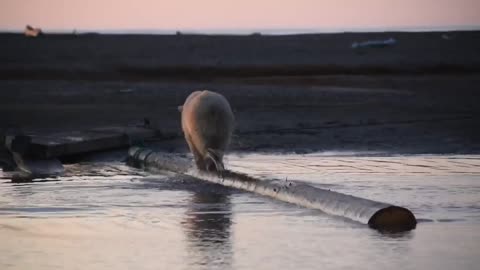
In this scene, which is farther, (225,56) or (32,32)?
(32,32)

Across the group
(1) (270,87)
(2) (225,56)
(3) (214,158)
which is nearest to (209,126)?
(3) (214,158)

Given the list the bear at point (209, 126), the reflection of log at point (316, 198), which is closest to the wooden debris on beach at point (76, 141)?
the reflection of log at point (316, 198)

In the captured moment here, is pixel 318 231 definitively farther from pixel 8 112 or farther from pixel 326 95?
pixel 326 95

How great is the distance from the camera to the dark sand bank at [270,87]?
2262 cm

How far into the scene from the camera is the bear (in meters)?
16.1

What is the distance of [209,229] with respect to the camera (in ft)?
Answer: 40.5

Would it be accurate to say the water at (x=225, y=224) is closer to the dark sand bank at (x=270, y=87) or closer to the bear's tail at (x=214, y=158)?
the bear's tail at (x=214, y=158)

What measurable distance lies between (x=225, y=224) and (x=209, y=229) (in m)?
0.36

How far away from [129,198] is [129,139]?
573 centimetres

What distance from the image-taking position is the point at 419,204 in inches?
554

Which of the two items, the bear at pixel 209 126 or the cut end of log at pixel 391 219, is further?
the bear at pixel 209 126

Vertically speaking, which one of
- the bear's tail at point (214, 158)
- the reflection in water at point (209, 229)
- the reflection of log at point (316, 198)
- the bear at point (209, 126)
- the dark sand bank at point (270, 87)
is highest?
the dark sand bank at point (270, 87)

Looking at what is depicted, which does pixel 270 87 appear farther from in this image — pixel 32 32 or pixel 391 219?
pixel 32 32

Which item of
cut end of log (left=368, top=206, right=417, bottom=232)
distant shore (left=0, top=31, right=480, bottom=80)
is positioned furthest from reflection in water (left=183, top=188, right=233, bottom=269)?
distant shore (left=0, top=31, right=480, bottom=80)
